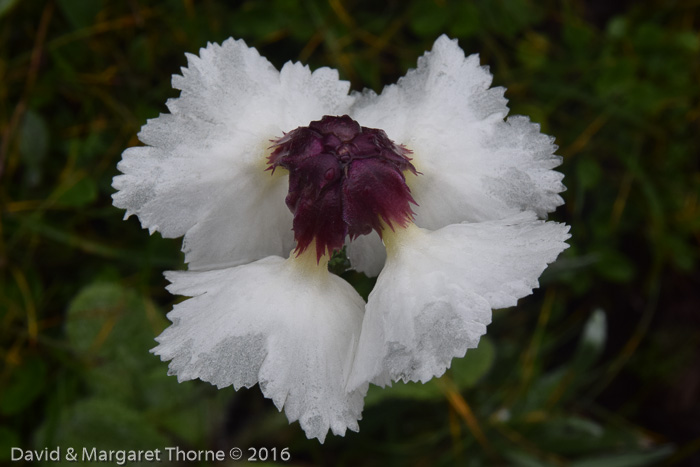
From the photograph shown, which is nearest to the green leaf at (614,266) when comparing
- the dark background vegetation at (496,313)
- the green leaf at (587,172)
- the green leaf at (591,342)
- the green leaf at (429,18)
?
the dark background vegetation at (496,313)

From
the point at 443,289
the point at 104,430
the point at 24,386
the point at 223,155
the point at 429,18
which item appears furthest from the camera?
the point at 429,18

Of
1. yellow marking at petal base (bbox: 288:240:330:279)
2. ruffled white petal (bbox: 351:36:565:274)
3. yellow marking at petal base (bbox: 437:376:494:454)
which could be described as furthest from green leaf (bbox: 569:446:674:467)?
yellow marking at petal base (bbox: 288:240:330:279)

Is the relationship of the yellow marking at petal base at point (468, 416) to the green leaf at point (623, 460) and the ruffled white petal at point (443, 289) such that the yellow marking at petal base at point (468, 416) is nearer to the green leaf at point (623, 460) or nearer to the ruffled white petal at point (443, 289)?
the green leaf at point (623, 460)

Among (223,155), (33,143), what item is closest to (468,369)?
(223,155)

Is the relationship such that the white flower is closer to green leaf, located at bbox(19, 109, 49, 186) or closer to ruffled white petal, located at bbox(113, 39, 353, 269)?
ruffled white petal, located at bbox(113, 39, 353, 269)

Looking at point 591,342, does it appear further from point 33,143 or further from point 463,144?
point 33,143

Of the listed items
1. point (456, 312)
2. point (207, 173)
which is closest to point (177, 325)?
point (207, 173)
